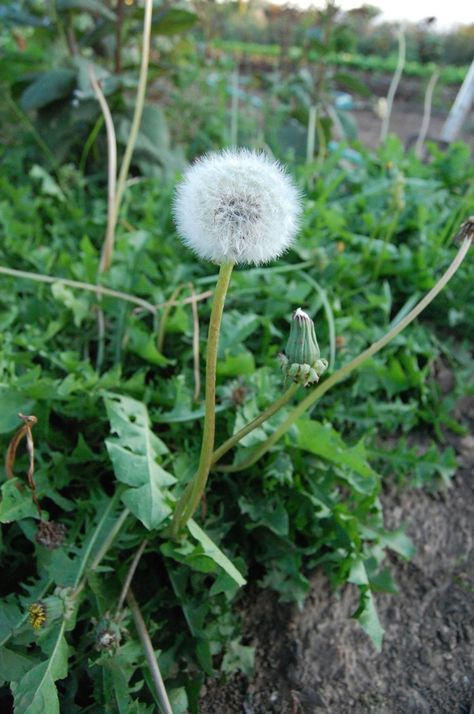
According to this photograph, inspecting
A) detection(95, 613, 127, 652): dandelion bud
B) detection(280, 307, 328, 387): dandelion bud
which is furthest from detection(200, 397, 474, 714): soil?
detection(280, 307, 328, 387): dandelion bud

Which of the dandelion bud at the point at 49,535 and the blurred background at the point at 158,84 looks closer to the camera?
the dandelion bud at the point at 49,535

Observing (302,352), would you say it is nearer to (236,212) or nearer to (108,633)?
(236,212)

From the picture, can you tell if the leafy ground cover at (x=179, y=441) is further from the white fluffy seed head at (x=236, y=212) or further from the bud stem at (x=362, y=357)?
the white fluffy seed head at (x=236, y=212)

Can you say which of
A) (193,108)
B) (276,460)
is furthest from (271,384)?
(193,108)

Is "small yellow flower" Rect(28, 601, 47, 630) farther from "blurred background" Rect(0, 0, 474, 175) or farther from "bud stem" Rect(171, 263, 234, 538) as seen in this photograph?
"blurred background" Rect(0, 0, 474, 175)

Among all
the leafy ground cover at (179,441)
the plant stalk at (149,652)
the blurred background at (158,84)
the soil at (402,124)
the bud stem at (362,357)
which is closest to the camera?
the bud stem at (362,357)

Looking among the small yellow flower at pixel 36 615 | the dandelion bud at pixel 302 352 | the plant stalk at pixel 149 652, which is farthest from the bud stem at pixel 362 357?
the small yellow flower at pixel 36 615
